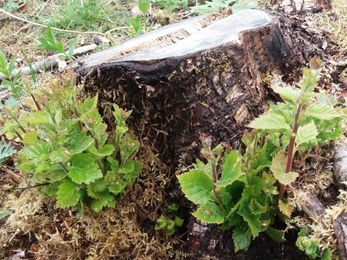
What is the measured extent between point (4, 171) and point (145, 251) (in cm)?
108

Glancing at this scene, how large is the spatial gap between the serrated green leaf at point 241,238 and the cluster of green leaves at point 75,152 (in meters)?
0.56

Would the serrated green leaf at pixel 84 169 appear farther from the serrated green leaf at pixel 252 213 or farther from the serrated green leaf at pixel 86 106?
the serrated green leaf at pixel 252 213

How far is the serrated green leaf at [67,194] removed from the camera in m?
1.75

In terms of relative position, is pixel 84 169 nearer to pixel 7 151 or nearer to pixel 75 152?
pixel 75 152

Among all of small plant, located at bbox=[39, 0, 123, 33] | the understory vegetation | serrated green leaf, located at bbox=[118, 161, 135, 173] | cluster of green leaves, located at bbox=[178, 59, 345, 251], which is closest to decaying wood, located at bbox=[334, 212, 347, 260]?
the understory vegetation

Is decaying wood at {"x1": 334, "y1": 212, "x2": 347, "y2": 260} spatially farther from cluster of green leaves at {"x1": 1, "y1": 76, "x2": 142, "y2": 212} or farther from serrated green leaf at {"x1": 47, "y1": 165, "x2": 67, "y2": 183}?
serrated green leaf at {"x1": 47, "y1": 165, "x2": 67, "y2": 183}

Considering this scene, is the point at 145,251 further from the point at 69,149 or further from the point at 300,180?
the point at 300,180

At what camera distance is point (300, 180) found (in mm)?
1713

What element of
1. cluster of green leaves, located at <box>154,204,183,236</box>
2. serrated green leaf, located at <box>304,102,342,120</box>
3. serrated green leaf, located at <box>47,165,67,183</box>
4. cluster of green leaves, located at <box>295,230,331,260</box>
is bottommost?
cluster of green leaves, located at <box>154,204,183,236</box>

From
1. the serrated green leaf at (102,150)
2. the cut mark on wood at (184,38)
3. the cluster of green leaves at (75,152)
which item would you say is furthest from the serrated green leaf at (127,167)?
the cut mark on wood at (184,38)

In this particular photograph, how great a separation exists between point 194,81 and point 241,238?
73 cm

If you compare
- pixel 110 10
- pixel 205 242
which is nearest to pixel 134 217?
pixel 205 242

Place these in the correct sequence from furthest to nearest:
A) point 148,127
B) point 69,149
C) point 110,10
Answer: point 110,10
point 148,127
point 69,149

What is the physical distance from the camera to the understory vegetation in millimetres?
1513
